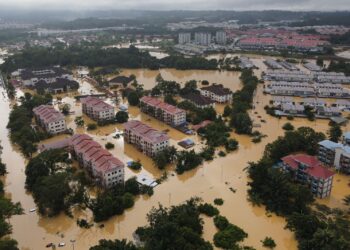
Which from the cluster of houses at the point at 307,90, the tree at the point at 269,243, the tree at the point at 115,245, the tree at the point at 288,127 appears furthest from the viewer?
the cluster of houses at the point at 307,90

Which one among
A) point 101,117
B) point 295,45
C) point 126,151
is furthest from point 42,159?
point 295,45

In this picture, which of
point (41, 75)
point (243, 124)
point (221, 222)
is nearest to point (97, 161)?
point (221, 222)

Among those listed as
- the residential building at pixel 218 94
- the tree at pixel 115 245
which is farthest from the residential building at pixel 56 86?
the tree at pixel 115 245

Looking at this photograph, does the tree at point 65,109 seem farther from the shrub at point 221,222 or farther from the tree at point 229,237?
the tree at point 229,237

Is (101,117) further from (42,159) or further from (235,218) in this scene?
(235,218)

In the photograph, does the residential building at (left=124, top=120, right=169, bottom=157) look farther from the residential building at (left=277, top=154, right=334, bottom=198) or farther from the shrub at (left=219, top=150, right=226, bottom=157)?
the residential building at (left=277, top=154, right=334, bottom=198)

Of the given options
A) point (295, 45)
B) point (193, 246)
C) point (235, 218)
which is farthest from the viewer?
point (295, 45)
